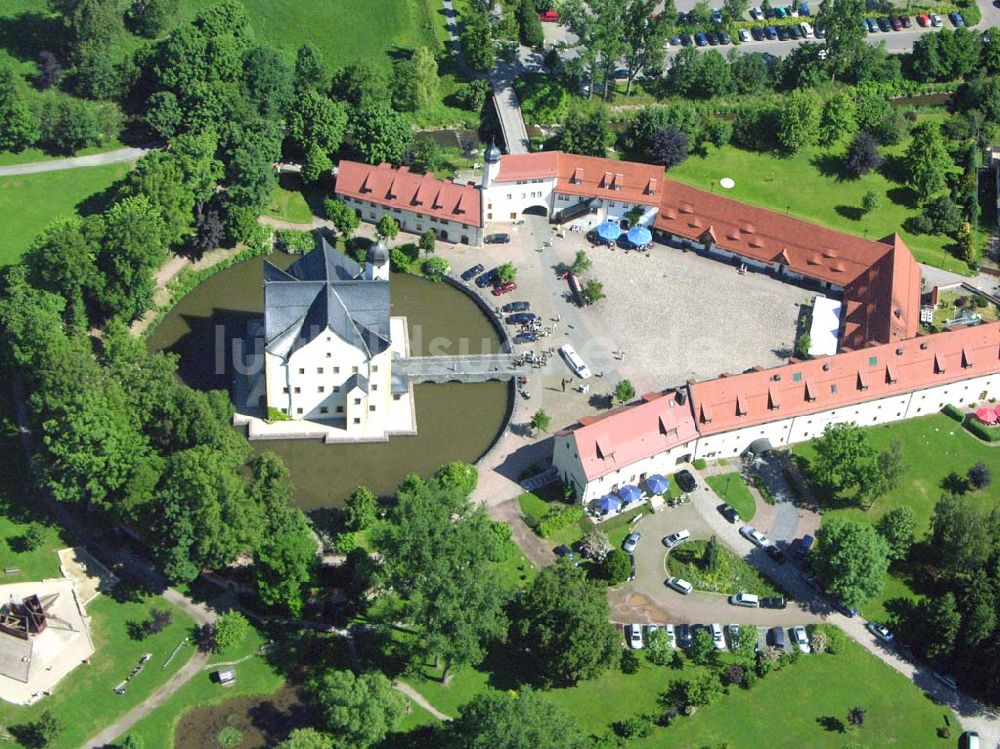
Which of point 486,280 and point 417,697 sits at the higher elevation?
point 486,280

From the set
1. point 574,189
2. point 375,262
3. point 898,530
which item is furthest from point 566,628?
point 574,189

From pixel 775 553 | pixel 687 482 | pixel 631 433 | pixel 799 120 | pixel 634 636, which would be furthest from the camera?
pixel 799 120

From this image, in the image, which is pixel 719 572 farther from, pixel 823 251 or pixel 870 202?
pixel 870 202

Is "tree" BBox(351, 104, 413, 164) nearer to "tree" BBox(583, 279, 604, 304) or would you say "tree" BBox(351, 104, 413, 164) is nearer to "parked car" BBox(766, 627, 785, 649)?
"tree" BBox(583, 279, 604, 304)

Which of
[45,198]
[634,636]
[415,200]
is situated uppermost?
[45,198]

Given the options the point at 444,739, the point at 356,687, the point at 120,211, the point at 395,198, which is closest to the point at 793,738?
the point at 444,739

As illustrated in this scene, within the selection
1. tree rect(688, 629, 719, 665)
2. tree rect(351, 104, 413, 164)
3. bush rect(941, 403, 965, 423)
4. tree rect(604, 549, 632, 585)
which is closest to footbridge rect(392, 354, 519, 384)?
tree rect(604, 549, 632, 585)

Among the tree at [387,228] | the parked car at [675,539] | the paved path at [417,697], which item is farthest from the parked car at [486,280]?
the paved path at [417,697]
